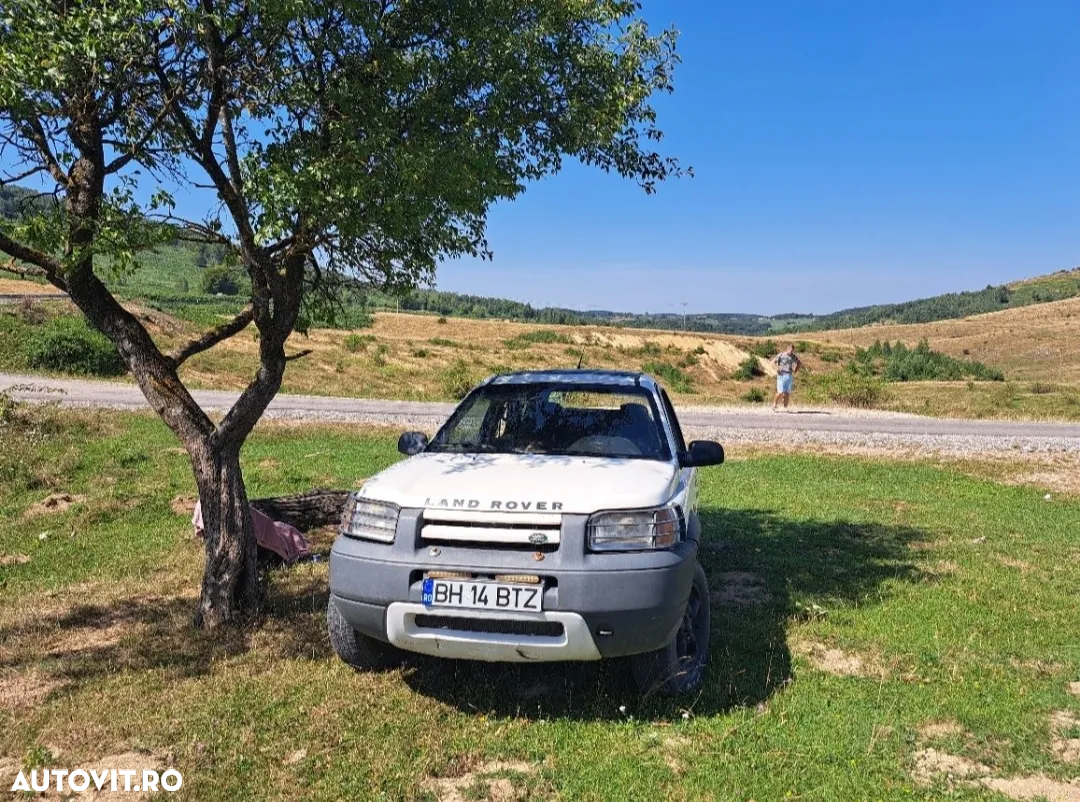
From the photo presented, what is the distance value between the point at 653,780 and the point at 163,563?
556 centimetres

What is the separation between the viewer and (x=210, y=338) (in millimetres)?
5809

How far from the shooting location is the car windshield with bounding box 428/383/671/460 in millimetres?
5230

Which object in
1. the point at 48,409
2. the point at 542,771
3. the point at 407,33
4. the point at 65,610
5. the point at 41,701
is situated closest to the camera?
the point at 542,771

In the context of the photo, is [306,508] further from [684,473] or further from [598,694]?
[598,694]

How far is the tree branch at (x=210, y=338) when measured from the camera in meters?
5.61

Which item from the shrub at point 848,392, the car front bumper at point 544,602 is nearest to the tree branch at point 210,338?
the car front bumper at point 544,602

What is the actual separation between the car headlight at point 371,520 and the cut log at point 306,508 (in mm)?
3926

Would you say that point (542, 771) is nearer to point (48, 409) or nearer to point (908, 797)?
point (908, 797)

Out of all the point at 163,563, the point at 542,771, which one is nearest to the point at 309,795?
the point at 542,771

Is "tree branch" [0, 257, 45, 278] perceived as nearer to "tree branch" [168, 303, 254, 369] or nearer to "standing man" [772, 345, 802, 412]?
"tree branch" [168, 303, 254, 369]

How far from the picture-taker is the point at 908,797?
3.37 metres

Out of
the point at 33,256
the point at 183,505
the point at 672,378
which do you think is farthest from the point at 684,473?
the point at 672,378

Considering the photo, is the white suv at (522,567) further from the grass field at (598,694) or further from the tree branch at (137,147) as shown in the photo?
the tree branch at (137,147)

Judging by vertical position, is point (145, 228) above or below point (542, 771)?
above
